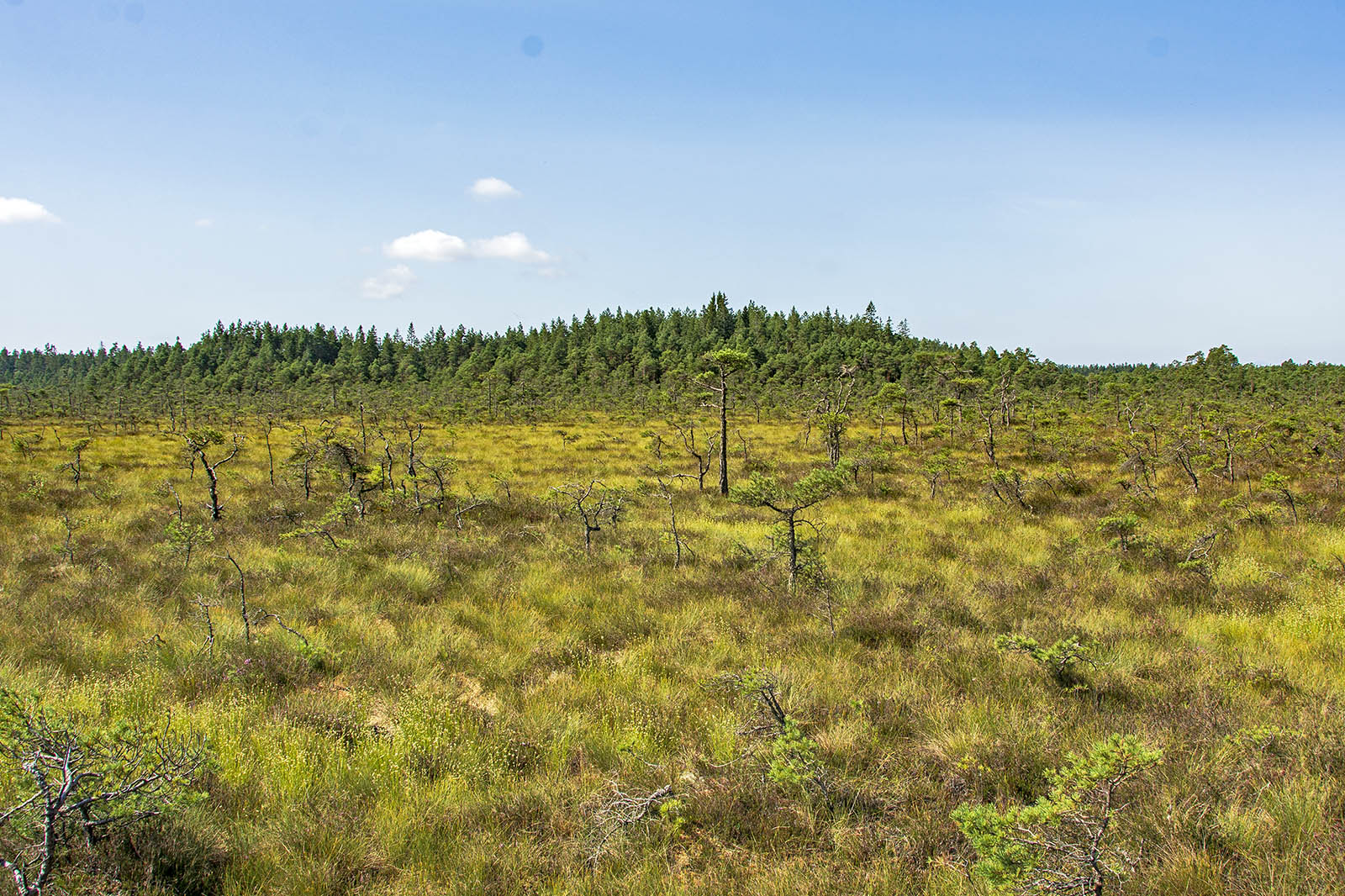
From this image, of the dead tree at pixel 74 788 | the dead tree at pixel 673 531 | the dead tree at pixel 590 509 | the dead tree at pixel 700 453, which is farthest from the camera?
the dead tree at pixel 700 453

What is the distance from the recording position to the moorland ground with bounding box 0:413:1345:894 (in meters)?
3.27

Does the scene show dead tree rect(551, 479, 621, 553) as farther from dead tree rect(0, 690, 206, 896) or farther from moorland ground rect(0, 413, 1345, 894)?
dead tree rect(0, 690, 206, 896)

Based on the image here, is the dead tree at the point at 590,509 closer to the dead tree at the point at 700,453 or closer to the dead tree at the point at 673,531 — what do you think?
the dead tree at the point at 673,531

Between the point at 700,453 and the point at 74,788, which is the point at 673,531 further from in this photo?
the point at 700,453

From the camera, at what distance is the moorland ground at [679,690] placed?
327cm

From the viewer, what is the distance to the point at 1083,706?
4855 mm

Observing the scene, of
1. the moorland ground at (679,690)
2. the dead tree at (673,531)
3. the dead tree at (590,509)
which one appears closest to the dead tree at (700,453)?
the dead tree at (673,531)

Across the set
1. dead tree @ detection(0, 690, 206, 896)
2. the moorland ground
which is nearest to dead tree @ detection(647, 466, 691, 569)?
the moorland ground

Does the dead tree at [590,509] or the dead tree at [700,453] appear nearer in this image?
the dead tree at [590,509]

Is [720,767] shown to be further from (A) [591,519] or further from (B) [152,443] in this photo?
(B) [152,443]

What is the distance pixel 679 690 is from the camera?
17.4 feet

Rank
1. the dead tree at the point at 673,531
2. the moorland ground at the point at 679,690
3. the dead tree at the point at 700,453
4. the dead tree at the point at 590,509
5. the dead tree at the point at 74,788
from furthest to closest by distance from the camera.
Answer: the dead tree at the point at 700,453 < the dead tree at the point at 590,509 < the dead tree at the point at 673,531 < the moorland ground at the point at 679,690 < the dead tree at the point at 74,788

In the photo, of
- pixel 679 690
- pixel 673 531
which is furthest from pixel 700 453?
pixel 679 690

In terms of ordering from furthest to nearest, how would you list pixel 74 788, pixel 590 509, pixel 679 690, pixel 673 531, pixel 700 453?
pixel 700 453
pixel 590 509
pixel 673 531
pixel 679 690
pixel 74 788
